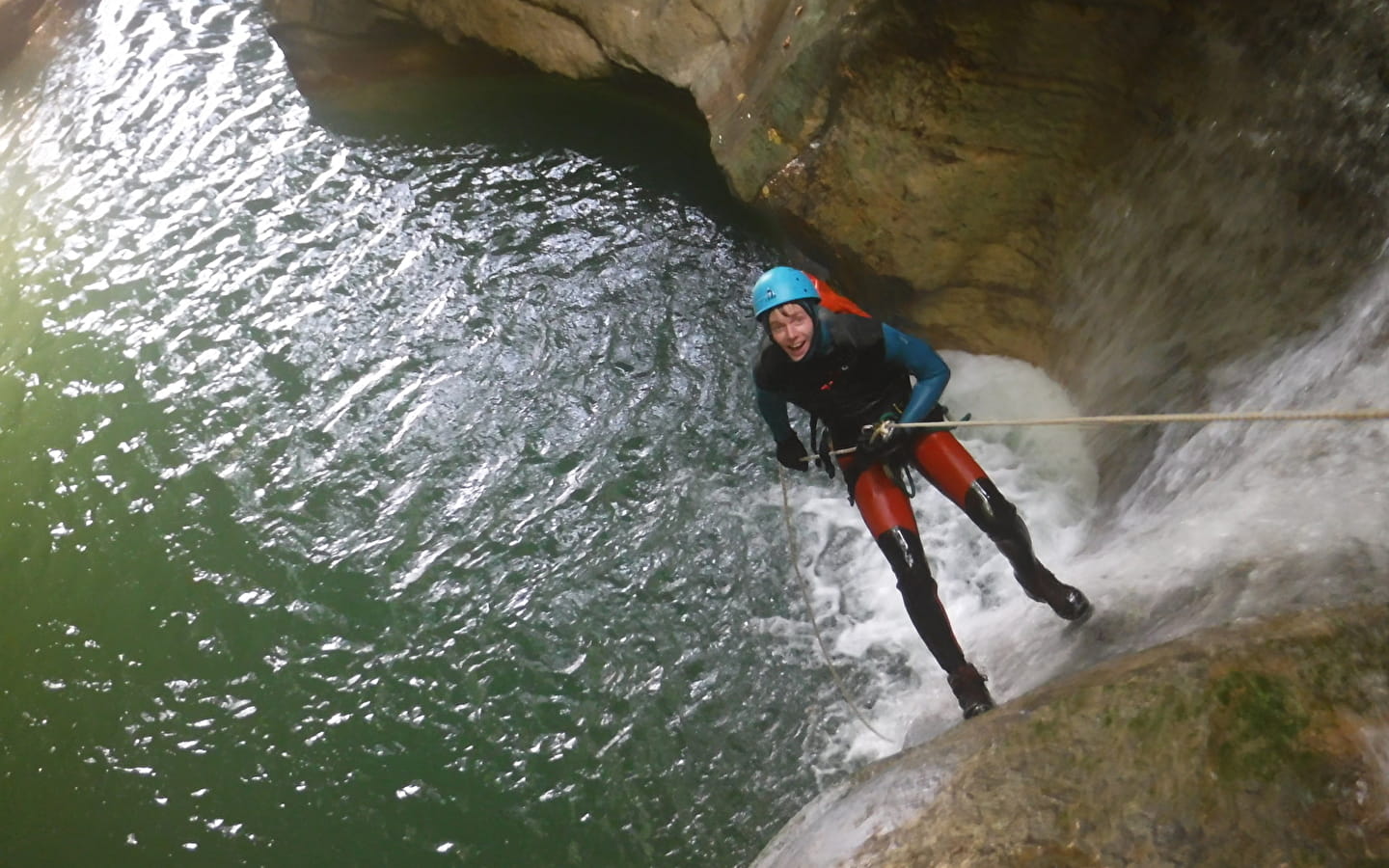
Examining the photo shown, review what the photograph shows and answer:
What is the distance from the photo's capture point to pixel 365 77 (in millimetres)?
10836

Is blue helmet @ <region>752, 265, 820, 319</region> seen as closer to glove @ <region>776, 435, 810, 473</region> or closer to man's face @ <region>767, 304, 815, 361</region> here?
man's face @ <region>767, 304, 815, 361</region>

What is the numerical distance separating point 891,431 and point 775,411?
2.00 feet

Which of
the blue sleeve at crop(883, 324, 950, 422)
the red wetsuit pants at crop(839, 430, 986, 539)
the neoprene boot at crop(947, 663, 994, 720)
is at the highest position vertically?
the blue sleeve at crop(883, 324, 950, 422)

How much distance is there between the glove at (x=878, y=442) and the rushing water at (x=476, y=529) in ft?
3.57

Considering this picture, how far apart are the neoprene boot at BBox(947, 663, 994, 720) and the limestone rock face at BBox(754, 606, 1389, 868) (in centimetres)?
Answer: 94

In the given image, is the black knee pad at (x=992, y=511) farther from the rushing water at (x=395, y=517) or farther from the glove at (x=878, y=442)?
the rushing water at (x=395, y=517)

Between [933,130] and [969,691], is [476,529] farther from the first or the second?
[933,130]

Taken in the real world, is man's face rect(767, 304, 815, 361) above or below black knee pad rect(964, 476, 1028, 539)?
above

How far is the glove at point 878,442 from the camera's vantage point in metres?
4.26

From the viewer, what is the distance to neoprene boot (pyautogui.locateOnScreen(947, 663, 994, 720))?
13.8 ft

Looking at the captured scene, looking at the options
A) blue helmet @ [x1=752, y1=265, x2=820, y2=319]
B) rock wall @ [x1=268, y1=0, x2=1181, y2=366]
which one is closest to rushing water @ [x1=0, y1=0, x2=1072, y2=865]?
rock wall @ [x1=268, y1=0, x2=1181, y2=366]

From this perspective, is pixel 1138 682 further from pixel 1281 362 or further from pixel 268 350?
pixel 268 350

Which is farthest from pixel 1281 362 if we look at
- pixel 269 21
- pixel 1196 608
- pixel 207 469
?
pixel 269 21

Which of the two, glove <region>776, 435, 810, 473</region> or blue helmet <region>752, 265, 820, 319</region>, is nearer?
blue helmet <region>752, 265, 820, 319</region>
